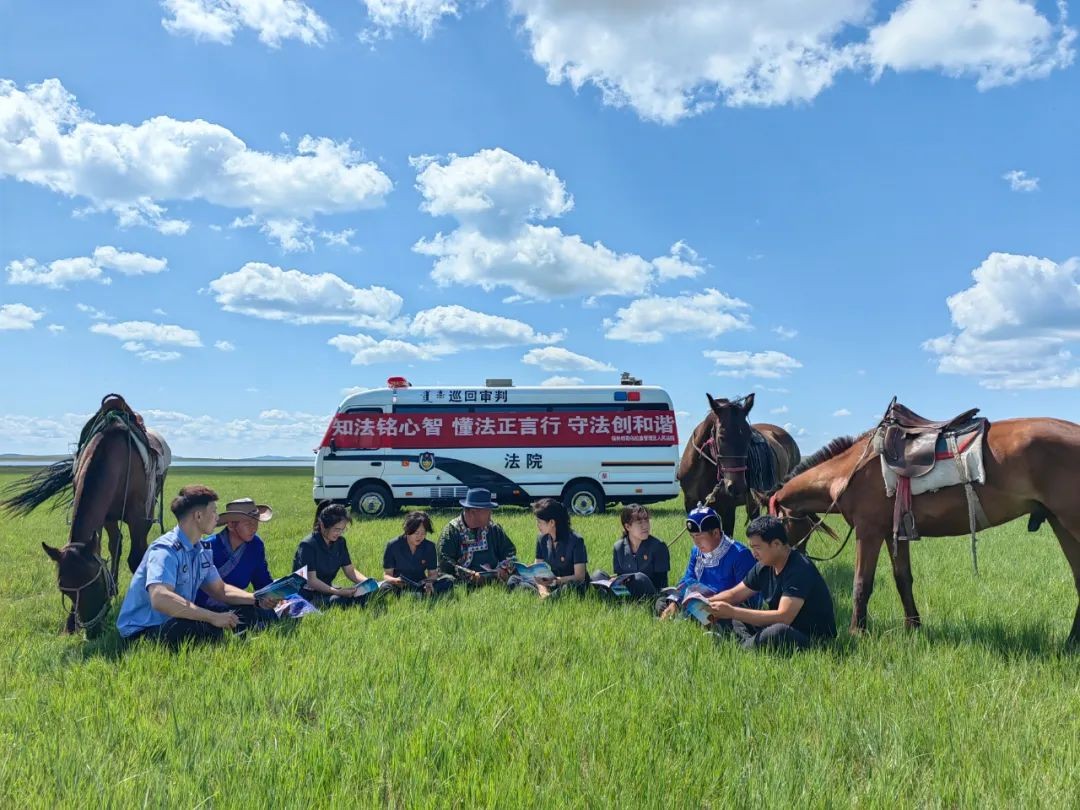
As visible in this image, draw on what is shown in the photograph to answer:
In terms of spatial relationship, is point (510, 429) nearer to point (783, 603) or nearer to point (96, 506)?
point (96, 506)

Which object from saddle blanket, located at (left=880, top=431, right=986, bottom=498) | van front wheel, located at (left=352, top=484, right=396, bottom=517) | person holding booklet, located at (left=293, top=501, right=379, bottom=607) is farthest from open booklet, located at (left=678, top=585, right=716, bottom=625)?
van front wheel, located at (left=352, top=484, right=396, bottom=517)

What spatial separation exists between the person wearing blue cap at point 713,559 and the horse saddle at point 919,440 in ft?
4.79

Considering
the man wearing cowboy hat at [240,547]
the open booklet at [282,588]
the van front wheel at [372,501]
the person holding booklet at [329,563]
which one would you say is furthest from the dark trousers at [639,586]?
the van front wheel at [372,501]

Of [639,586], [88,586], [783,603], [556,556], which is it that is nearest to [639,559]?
[639,586]

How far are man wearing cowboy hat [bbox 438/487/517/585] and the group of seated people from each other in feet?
→ 0.04

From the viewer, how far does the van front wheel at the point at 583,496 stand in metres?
16.2

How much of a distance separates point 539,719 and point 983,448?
4123mm

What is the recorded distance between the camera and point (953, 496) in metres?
5.55

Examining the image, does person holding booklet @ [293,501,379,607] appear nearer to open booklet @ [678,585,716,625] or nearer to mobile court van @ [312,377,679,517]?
open booklet @ [678,585,716,625]

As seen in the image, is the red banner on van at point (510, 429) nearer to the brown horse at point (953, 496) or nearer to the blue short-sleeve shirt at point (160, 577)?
the brown horse at point (953, 496)

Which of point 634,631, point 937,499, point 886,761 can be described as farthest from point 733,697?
point 937,499

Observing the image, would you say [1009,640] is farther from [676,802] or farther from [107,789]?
[107,789]

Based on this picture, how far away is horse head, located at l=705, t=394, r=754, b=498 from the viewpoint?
8273mm

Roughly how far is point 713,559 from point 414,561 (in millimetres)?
3097
